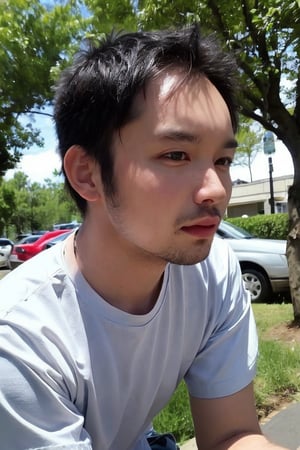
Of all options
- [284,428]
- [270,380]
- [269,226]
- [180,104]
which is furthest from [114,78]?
[269,226]

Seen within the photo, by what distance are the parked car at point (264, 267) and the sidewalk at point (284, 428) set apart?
406 cm

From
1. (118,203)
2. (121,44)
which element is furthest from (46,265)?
(121,44)

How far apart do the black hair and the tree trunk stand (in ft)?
12.1

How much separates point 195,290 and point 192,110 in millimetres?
592

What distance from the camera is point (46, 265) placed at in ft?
4.49

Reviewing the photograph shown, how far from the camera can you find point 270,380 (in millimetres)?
3479

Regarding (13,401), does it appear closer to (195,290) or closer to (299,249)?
(195,290)

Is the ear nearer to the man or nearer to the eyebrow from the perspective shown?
the man

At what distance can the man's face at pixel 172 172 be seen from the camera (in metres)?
1.26

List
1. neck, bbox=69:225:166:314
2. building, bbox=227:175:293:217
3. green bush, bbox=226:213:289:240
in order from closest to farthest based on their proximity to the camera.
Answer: neck, bbox=69:225:166:314 < green bush, bbox=226:213:289:240 < building, bbox=227:175:293:217

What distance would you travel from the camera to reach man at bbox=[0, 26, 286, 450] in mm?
1181

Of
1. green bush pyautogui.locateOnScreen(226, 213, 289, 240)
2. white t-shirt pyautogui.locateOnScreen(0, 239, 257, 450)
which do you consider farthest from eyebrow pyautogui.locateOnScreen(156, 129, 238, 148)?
green bush pyautogui.locateOnScreen(226, 213, 289, 240)

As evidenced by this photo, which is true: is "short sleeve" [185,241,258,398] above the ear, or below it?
below

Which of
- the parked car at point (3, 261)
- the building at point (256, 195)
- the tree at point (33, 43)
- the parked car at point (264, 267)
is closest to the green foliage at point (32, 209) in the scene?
the building at point (256, 195)
